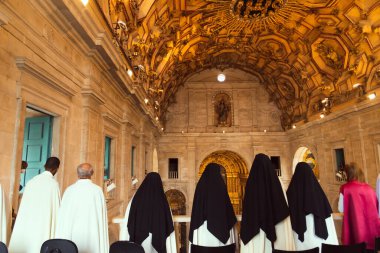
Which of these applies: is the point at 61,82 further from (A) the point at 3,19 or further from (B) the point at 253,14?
(B) the point at 253,14

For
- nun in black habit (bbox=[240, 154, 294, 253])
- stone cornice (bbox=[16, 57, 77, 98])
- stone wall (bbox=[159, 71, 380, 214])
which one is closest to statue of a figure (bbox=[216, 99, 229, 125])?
stone wall (bbox=[159, 71, 380, 214])

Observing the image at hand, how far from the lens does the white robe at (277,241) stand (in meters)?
3.55

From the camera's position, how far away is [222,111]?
19.6 metres

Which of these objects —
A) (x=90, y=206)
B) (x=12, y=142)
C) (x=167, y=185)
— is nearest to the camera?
(x=12, y=142)

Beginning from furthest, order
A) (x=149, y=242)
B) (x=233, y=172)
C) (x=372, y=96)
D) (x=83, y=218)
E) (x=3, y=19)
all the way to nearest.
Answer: (x=233, y=172), (x=372, y=96), (x=149, y=242), (x=83, y=218), (x=3, y=19)

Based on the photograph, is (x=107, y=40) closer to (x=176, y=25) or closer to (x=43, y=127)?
(x=43, y=127)

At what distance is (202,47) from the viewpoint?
15344mm

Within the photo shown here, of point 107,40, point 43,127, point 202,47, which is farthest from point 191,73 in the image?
point 43,127

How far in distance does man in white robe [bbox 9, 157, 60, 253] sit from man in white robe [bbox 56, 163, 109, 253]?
0.12m

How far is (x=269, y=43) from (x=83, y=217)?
14014 millimetres

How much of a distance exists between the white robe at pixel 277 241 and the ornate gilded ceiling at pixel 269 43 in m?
5.52

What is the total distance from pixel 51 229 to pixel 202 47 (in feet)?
44.3

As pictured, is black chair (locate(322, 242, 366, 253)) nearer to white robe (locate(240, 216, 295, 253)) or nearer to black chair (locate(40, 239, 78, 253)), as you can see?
white robe (locate(240, 216, 295, 253))

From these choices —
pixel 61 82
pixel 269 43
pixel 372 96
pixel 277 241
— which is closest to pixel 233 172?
pixel 269 43
